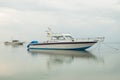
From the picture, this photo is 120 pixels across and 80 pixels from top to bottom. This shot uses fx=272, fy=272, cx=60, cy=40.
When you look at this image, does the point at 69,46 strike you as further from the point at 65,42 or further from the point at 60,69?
the point at 60,69

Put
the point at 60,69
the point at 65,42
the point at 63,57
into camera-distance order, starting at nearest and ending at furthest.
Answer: the point at 60,69 < the point at 63,57 < the point at 65,42

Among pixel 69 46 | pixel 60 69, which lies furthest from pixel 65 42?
pixel 60 69

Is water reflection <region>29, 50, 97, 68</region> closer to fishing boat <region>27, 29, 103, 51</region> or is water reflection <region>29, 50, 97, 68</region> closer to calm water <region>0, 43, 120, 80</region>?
calm water <region>0, 43, 120, 80</region>

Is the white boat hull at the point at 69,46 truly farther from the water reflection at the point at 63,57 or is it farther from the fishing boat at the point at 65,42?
the water reflection at the point at 63,57

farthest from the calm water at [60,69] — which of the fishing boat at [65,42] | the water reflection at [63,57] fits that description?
the fishing boat at [65,42]

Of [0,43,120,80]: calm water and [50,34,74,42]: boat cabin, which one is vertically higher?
[50,34,74,42]: boat cabin

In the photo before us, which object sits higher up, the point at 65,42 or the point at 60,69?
the point at 65,42

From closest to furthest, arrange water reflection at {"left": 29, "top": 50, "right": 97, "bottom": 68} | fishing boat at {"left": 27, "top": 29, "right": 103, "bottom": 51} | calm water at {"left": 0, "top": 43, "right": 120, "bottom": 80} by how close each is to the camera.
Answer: calm water at {"left": 0, "top": 43, "right": 120, "bottom": 80} < water reflection at {"left": 29, "top": 50, "right": 97, "bottom": 68} < fishing boat at {"left": 27, "top": 29, "right": 103, "bottom": 51}

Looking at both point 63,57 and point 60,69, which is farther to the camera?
point 63,57

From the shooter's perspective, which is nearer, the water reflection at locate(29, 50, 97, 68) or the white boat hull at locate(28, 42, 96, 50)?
the water reflection at locate(29, 50, 97, 68)

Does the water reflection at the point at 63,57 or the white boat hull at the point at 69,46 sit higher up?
the white boat hull at the point at 69,46

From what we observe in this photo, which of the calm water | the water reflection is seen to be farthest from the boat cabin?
the calm water

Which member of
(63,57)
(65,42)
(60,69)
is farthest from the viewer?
(65,42)

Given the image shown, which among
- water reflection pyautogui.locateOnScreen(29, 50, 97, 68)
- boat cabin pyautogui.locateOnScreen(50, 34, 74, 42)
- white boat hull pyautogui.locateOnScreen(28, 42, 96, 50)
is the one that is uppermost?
boat cabin pyautogui.locateOnScreen(50, 34, 74, 42)
